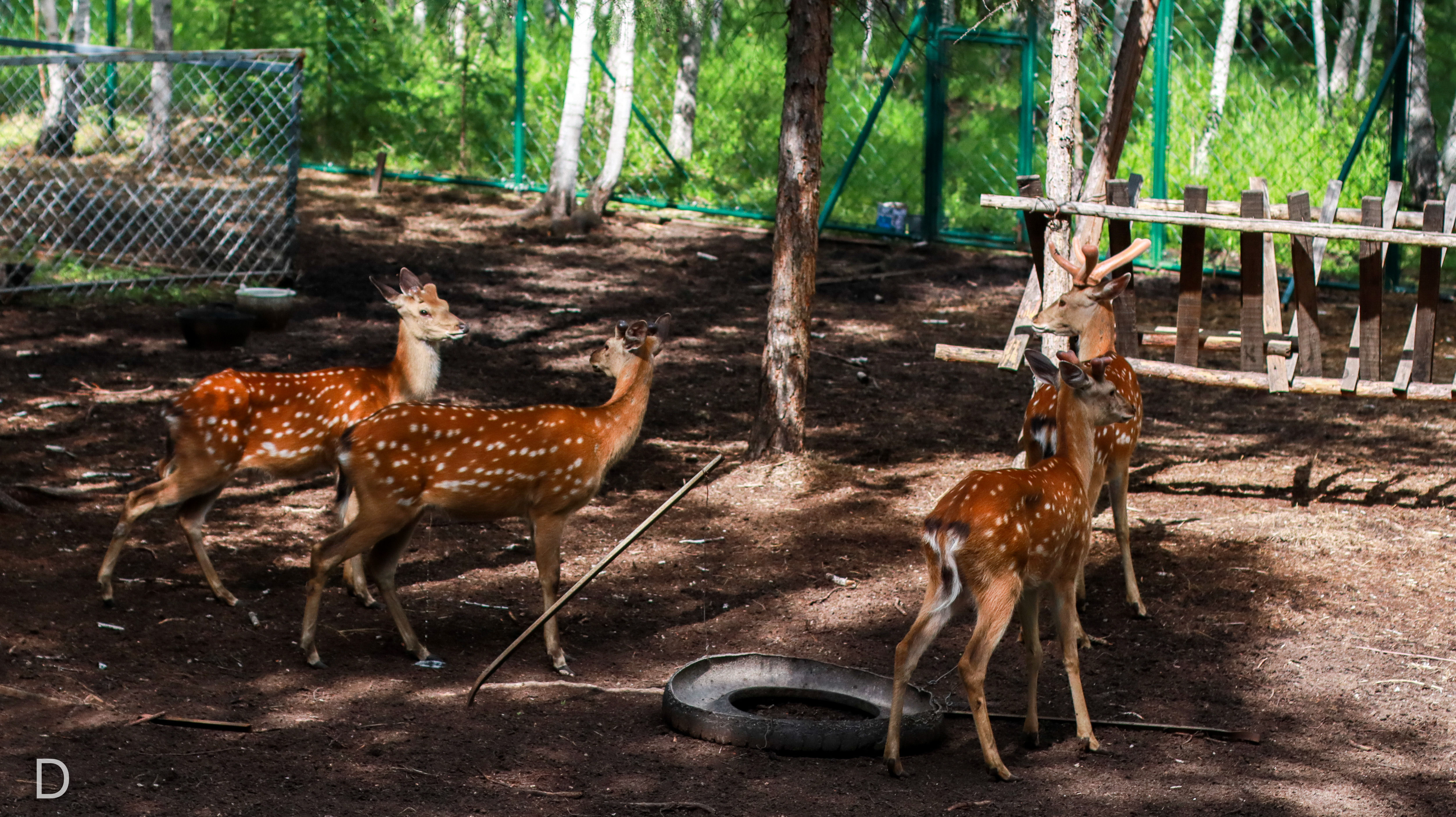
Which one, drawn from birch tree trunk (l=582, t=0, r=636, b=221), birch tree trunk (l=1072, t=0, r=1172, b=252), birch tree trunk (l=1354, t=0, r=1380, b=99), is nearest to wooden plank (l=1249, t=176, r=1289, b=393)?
birch tree trunk (l=1072, t=0, r=1172, b=252)

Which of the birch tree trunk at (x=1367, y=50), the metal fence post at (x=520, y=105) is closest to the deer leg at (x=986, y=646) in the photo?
the metal fence post at (x=520, y=105)

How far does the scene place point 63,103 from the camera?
15758 mm

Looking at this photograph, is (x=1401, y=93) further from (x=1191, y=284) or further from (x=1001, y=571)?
(x=1001, y=571)

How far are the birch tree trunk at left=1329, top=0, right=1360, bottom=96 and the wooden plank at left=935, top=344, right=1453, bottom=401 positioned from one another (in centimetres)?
1490

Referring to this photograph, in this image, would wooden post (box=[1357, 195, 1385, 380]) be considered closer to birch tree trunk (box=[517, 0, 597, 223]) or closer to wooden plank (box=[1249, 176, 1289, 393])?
wooden plank (box=[1249, 176, 1289, 393])

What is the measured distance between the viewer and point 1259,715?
579 centimetres

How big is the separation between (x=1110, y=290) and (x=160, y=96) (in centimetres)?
1049

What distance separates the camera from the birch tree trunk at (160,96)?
551 inches

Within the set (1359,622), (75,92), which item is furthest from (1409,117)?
(75,92)

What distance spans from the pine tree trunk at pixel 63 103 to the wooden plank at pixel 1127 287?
10.5 meters

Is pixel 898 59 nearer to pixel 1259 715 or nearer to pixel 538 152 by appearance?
pixel 538 152

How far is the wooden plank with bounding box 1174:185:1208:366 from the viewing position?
8.03m

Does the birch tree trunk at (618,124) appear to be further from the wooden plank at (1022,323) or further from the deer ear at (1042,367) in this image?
the deer ear at (1042,367)

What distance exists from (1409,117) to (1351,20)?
8.57 m
